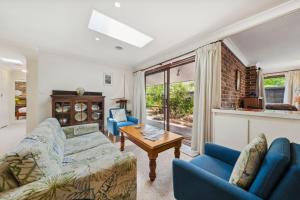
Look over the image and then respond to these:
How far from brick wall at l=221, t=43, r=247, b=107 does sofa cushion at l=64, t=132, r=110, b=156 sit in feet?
7.74

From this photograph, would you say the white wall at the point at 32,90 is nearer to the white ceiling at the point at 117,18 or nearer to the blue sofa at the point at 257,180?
the white ceiling at the point at 117,18

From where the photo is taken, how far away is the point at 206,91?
8.16 ft

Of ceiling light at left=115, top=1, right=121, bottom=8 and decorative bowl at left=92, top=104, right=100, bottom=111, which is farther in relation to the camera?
decorative bowl at left=92, top=104, right=100, bottom=111

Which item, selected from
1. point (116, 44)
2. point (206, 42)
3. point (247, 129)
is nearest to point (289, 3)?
point (206, 42)

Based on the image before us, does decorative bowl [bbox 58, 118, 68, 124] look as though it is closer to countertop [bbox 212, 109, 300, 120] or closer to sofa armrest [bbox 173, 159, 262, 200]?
sofa armrest [bbox 173, 159, 262, 200]

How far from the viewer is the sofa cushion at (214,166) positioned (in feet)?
4.14

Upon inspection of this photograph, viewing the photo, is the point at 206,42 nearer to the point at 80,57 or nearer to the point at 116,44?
the point at 116,44

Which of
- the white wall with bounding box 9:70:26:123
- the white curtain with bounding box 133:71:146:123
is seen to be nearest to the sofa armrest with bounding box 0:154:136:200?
the white curtain with bounding box 133:71:146:123

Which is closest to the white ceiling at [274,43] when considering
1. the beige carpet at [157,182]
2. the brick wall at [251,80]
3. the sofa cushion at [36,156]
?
the brick wall at [251,80]

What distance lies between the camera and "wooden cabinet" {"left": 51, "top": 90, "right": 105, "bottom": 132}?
332 cm

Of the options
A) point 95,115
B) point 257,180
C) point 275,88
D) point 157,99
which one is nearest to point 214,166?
point 257,180

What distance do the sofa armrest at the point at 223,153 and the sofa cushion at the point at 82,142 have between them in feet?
4.89

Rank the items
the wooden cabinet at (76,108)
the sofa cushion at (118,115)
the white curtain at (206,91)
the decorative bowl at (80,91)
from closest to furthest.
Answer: the white curtain at (206,91), the wooden cabinet at (76,108), the decorative bowl at (80,91), the sofa cushion at (118,115)

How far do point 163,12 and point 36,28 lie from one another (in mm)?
2180
